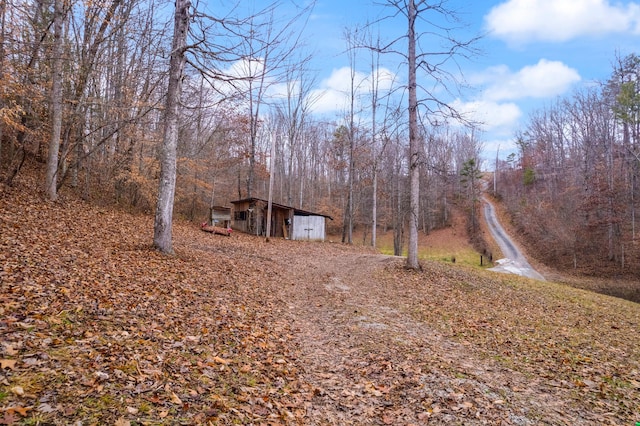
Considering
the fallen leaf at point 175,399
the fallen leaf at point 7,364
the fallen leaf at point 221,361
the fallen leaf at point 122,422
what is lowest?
the fallen leaf at point 221,361

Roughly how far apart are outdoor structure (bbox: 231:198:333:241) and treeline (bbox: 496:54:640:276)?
21293 mm

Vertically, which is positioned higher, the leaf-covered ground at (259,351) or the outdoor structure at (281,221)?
the outdoor structure at (281,221)

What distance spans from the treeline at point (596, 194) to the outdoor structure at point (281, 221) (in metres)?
21.3

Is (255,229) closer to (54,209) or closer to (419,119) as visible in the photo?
(54,209)

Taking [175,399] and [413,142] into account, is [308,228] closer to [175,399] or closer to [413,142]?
[413,142]

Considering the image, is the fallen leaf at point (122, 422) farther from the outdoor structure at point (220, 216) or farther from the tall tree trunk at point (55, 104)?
the outdoor structure at point (220, 216)

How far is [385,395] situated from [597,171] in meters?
36.3

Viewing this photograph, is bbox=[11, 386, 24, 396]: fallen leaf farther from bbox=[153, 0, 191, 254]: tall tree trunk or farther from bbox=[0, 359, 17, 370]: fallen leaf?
bbox=[153, 0, 191, 254]: tall tree trunk

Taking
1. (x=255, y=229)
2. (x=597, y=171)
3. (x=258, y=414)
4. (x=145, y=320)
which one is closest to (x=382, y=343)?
(x=258, y=414)

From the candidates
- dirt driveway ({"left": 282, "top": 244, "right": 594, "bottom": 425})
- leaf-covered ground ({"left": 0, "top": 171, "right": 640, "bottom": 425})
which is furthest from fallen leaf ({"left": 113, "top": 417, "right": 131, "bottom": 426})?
dirt driveway ({"left": 282, "top": 244, "right": 594, "bottom": 425})

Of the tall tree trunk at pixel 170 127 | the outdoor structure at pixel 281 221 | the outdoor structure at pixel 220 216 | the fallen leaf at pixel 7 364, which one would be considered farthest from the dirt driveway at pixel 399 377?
the outdoor structure at pixel 220 216

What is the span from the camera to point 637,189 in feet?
85.6

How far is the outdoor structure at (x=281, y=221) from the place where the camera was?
85.7 ft

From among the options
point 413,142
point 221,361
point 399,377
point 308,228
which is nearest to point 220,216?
point 308,228
